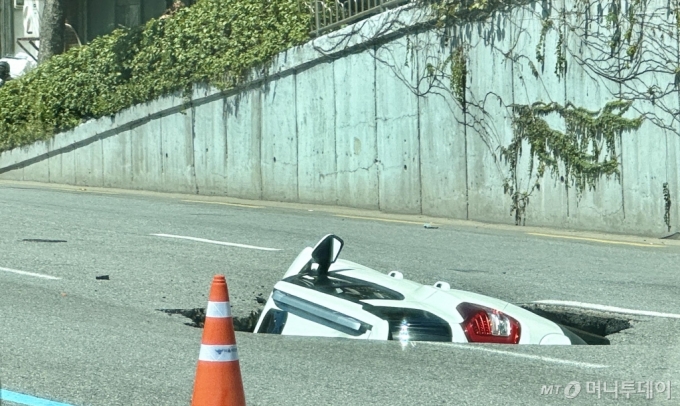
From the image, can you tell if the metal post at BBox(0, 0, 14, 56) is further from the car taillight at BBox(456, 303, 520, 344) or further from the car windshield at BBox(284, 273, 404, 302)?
the car taillight at BBox(456, 303, 520, 344)

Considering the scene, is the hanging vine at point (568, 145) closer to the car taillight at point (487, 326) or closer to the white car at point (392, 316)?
the white car at point (392, 316)

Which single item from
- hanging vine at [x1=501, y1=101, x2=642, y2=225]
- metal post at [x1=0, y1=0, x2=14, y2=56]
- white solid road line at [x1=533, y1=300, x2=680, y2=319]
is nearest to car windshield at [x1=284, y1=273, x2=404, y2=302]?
white solid road line at [x1=533, y1=300, x2=680, y2=319]

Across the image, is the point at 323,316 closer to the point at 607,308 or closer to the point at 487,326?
the point at 487,326

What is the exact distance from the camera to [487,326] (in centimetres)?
768

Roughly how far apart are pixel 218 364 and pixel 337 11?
13816mm

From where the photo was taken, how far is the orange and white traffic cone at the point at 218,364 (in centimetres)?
510

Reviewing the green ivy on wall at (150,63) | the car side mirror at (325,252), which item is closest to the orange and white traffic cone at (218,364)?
the car side mirror at (325,252)

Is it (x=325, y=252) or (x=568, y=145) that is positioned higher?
(x=568, y=145)

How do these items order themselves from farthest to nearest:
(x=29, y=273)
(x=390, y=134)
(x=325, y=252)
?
(x=390, y=134) → (x=29, y=273) → (x=325, y=252)

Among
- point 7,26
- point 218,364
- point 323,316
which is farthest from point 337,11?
point 7,26

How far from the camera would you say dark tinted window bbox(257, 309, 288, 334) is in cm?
787

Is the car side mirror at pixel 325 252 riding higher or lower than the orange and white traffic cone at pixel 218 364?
higher

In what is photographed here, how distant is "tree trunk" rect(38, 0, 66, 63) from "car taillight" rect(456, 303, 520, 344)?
58.5 feet

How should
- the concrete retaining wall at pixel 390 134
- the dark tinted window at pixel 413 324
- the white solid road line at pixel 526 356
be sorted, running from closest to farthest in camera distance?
the white solid road line at pixel 526 356 < the dark tinted window at pixel 413 324 < the concrete retaining wall at pixel 390 134
